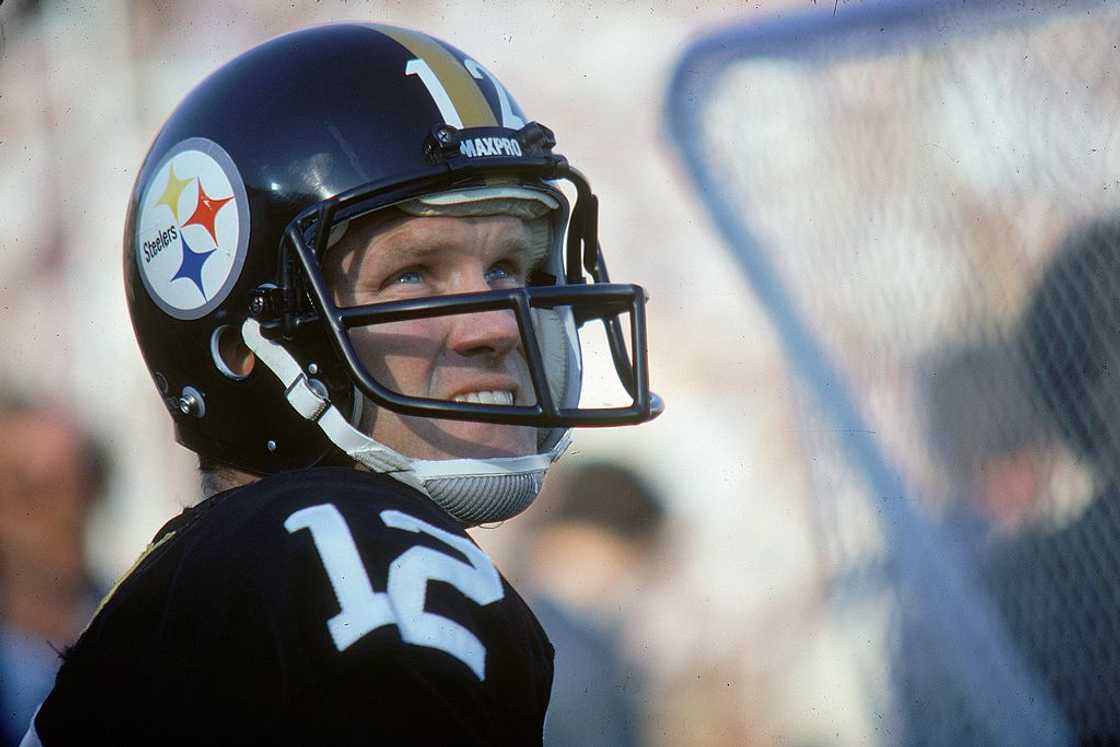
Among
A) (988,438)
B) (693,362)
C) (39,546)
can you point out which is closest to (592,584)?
(693,362)

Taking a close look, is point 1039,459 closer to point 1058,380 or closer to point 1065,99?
point 1058,380

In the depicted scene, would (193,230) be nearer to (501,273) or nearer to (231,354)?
(231,354)

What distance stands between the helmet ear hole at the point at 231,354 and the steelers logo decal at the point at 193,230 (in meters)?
0.03

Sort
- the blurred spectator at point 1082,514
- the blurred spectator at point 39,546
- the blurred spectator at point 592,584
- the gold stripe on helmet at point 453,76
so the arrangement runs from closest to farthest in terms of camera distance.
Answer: the gold stripe on helmet at point 453,76
the blurred spectator at point 1082,514
the blurred spectator at point 592,584
the blurred spectator at point 39,546

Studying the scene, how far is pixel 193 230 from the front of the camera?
41.5 inches

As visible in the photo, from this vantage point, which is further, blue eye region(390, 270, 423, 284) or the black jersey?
blue eye region(390, 270, 423, 284)

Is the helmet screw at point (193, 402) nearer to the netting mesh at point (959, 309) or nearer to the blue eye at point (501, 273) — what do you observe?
the blue eye at point (501, 273)

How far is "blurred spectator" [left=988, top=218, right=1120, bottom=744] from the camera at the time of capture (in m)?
1.23

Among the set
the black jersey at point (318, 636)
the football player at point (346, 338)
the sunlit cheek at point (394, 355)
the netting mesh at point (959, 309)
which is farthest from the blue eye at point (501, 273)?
the netting mesh at point (959, 309)

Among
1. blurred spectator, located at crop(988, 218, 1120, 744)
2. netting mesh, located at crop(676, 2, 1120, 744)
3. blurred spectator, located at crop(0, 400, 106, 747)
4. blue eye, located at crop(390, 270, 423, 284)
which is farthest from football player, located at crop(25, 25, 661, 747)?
blurred spectator, located at crop(0, 400, 106, 747)

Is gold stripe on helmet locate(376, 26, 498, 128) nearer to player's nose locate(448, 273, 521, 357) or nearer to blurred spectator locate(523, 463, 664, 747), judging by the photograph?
player's nose locate(448, 273, 521, 357)

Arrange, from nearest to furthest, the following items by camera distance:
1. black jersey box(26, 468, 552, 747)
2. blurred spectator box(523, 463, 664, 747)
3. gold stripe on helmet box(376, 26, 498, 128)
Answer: black jersey box(26, 468, 552, 747)
gold stripe on helmet box(376, 26, 498, 128)
blurred spectator box(523, 463, 664, 747)

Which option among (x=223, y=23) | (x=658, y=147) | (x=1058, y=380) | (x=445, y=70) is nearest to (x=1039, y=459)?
(x=1058, y=380)

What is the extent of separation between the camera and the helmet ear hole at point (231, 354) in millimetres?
1050
